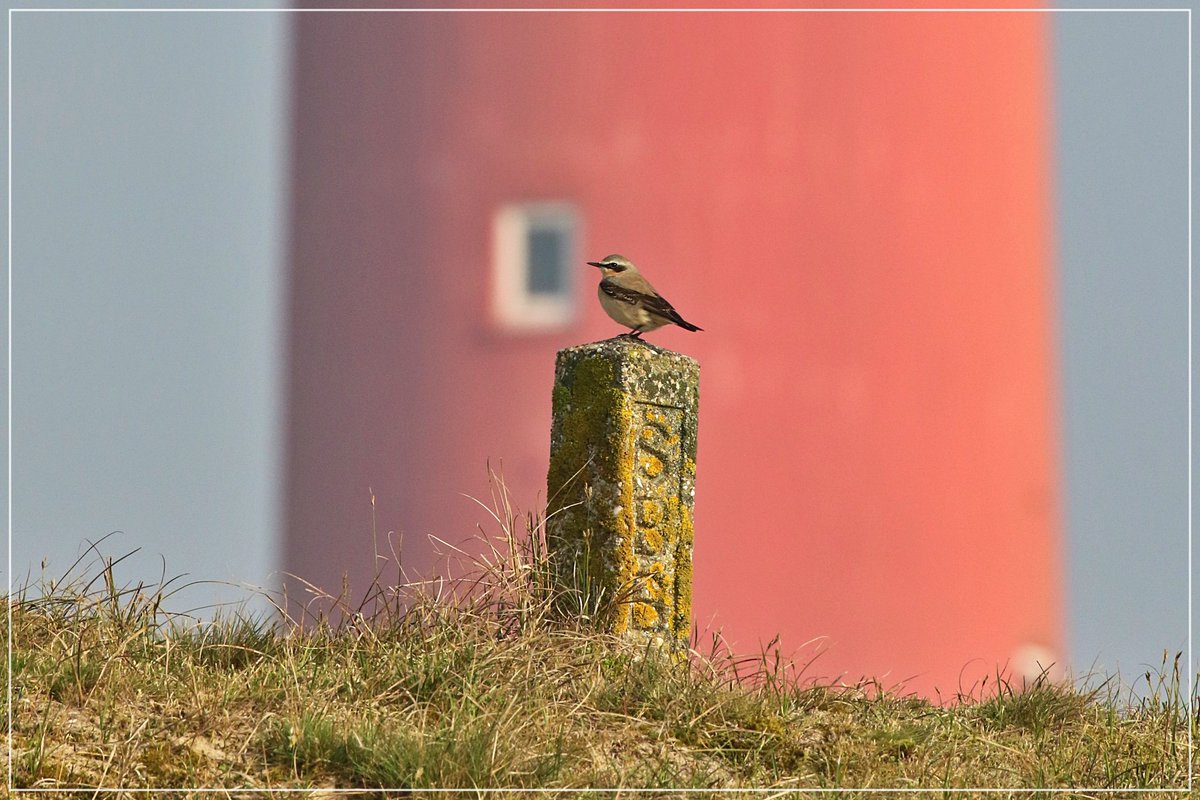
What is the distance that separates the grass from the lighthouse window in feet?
17.6

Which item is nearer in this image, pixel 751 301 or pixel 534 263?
pixel 751 301

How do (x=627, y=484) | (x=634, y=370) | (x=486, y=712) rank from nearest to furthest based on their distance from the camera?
1. (x=486, y=712)
2. (x=627, y=484)
3. (x=634, y=370)

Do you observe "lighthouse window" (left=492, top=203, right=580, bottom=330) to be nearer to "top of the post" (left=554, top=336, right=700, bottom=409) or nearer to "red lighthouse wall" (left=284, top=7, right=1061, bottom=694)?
"red lighthouse wall" (left=284, top=7, right=1061, bottom=694)

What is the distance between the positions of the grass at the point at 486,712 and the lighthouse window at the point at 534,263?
17.6 ft

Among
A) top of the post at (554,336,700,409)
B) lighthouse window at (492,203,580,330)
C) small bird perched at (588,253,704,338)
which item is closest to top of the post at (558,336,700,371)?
top of the post at (554,336,700,409)

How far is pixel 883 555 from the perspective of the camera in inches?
468

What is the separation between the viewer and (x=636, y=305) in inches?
295

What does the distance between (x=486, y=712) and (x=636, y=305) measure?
281cm

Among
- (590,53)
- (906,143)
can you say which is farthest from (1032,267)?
(590,53)

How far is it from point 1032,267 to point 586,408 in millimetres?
7492

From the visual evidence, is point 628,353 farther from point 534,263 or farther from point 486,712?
point 534,263

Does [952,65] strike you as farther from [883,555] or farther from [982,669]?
[982,669]

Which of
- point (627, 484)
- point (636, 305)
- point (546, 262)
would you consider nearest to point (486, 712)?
point (627, 484)

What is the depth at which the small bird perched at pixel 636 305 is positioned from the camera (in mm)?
7484
